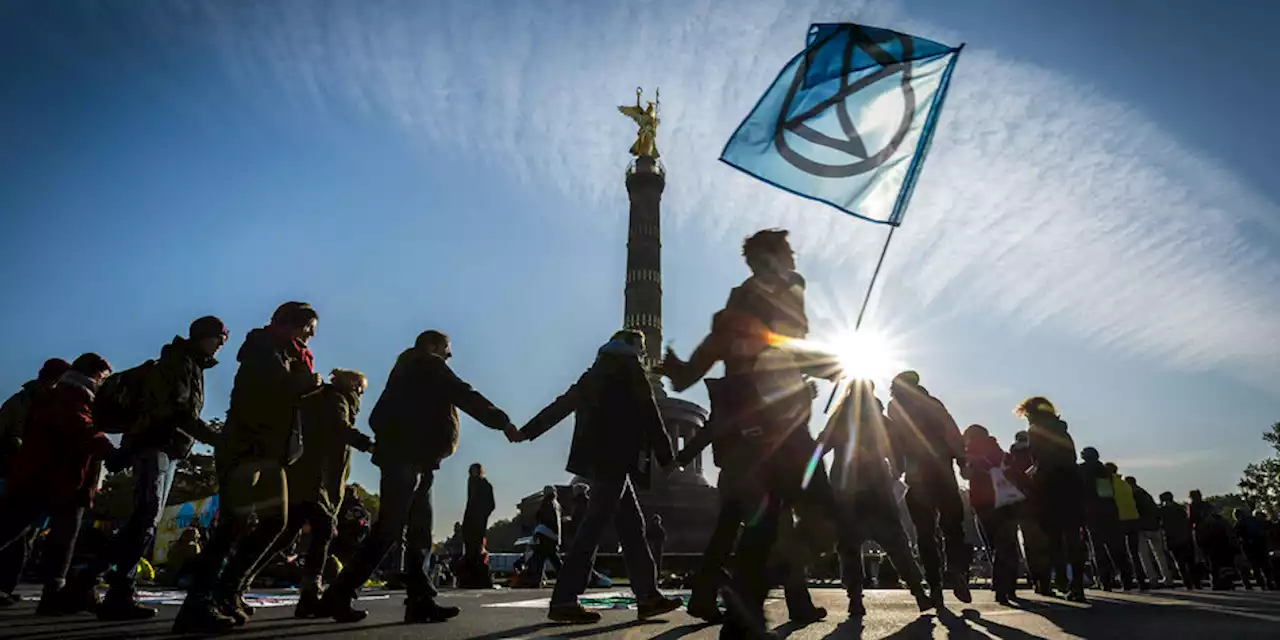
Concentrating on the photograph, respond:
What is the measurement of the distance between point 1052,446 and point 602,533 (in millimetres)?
4795

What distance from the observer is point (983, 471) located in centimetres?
759

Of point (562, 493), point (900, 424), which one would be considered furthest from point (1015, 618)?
point (562, 493)

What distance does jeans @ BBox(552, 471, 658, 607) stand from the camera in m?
4.24

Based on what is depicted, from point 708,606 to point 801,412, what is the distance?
1029mm

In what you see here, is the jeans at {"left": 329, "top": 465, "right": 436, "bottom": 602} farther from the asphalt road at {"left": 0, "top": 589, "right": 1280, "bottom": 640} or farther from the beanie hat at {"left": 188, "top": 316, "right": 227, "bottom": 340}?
the beanie hat at {"left": 188, "top": 316, "right": 227, "bottom": 340}

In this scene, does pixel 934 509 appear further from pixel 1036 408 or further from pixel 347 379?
pixel 347 379

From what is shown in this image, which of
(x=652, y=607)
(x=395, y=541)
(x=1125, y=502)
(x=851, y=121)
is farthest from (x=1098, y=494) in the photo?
(x=395, y=541)

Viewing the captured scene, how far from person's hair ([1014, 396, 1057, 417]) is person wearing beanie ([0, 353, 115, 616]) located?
25.0ft

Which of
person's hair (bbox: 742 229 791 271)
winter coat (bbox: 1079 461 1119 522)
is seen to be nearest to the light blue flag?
person's hair (bbox: 742 229 791 271)

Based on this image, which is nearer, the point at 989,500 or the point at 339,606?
the point at 339,606

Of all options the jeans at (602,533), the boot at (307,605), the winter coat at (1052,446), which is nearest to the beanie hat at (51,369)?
the boot at (307,605)

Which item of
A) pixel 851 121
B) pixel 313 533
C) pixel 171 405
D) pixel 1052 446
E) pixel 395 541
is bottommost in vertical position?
pixel 395 541

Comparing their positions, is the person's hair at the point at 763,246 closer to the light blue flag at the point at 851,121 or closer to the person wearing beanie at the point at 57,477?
the light blue flag at the point at 851,121

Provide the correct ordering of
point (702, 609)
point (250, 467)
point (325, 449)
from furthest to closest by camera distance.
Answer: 1. point (325, 449)
2. point (250, 467)
3. point (702, 609)
